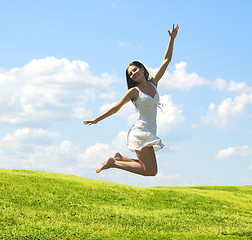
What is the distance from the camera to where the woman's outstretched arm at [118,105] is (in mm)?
6816

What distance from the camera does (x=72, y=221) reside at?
14461mm

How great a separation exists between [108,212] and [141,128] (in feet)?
31.5

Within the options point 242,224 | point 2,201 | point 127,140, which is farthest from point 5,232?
point 242,224

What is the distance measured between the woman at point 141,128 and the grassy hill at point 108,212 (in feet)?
19.0

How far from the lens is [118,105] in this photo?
695 cm

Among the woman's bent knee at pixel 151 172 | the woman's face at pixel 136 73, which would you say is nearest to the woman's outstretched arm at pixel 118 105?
the woman's face at pixel 136 73

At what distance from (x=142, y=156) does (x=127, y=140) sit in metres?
0.41

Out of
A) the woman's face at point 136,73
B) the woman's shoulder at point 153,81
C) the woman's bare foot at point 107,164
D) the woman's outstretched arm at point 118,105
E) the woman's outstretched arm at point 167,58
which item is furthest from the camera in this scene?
the woman's outstretched arm at point 167,58

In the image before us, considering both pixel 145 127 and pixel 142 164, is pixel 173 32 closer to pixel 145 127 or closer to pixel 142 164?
pixel 145 127

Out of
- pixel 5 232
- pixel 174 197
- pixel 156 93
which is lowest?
pixel 5 232

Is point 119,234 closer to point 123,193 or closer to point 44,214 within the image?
point 44,214

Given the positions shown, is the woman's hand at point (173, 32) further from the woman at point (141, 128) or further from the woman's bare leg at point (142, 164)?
the woman's bare leg at point (142, 164)

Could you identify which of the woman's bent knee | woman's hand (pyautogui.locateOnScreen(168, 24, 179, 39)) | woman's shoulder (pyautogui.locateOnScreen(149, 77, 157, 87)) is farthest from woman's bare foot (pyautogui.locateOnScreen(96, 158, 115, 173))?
woman's hand (pyautogui.locateOnScreen(168, 24, 179, 39))

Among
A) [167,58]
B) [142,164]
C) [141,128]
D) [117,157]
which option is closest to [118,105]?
[141,128]
